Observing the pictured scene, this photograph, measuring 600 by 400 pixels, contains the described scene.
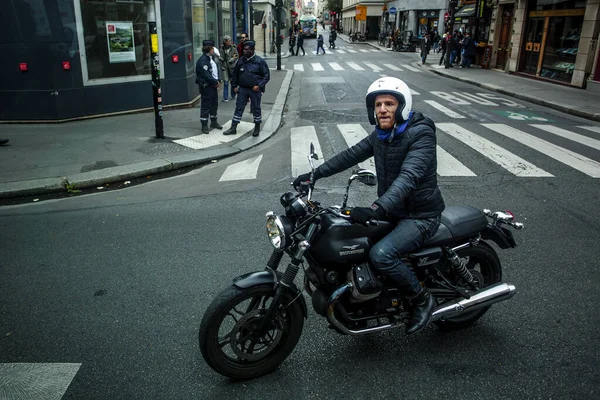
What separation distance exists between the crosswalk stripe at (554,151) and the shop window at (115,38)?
9.13 metres

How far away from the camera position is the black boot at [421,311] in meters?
3.28

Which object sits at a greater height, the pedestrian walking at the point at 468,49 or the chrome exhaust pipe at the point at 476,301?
the pedestrian walking at the point at 468,49

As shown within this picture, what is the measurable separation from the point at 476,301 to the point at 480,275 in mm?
283

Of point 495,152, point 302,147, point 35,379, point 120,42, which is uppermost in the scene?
point 120,42

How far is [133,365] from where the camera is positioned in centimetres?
334

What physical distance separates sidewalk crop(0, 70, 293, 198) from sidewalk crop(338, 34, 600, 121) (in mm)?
8648

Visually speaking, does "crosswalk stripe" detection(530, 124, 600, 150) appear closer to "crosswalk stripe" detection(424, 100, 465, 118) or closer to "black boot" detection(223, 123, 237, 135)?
"crosswalk stripe" detection(424, 100, 465, 118)

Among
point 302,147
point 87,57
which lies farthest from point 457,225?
point 87,57

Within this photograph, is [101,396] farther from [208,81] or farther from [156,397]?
[208,81]

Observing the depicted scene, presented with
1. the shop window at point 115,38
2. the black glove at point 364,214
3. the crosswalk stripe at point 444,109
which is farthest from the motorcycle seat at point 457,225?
the shop window at point 115,38

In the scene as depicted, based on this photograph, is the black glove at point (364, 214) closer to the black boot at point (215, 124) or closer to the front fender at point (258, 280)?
the front fender at point (258, 280)

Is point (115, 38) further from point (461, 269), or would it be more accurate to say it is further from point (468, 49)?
point (468, 49)

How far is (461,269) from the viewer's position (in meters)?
3.49

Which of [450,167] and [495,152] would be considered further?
[495,152]
